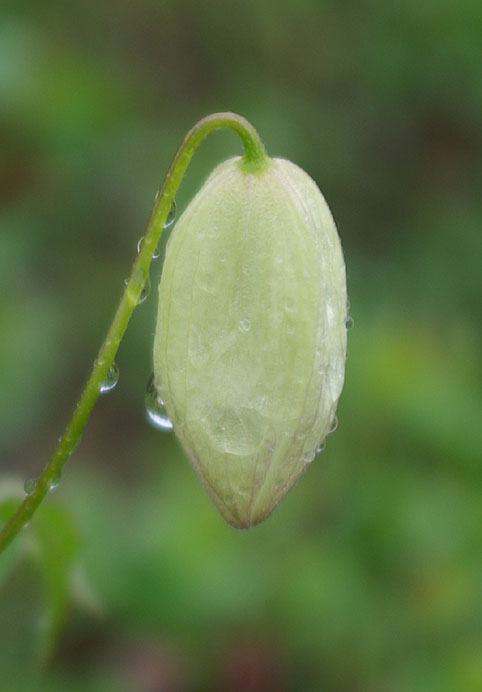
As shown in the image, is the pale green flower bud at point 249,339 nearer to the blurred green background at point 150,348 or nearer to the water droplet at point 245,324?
the water droplet at point 245,324

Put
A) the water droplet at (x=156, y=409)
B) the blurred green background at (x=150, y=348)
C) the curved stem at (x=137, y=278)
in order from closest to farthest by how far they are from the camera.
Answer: the curved stem at (x=137, y=278), the water droplet at (x=156, y=409), the blurred green background at (x=150, y=348)

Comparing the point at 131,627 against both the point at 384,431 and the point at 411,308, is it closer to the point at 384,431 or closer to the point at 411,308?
the point at 384,431

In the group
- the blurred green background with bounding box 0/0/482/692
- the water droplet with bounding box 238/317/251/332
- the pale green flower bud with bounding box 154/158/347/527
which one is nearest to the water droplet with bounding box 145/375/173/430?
the pale green flower bud with bounding box 154/158/347/527

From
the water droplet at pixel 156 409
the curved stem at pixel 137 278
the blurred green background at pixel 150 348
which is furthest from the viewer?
the blurred green background at pixel 150 348

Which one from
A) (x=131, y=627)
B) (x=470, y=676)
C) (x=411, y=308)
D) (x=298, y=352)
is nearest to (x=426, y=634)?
(x=470, y=676)

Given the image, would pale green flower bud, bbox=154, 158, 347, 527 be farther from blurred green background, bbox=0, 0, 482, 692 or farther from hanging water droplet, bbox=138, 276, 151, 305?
blurred green background, bbox=0, 0, 482, 692

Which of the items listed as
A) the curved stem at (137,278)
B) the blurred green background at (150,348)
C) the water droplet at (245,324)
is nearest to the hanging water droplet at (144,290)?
the curved stem at (137,278)

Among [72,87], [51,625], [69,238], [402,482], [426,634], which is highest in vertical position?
[72,87]
